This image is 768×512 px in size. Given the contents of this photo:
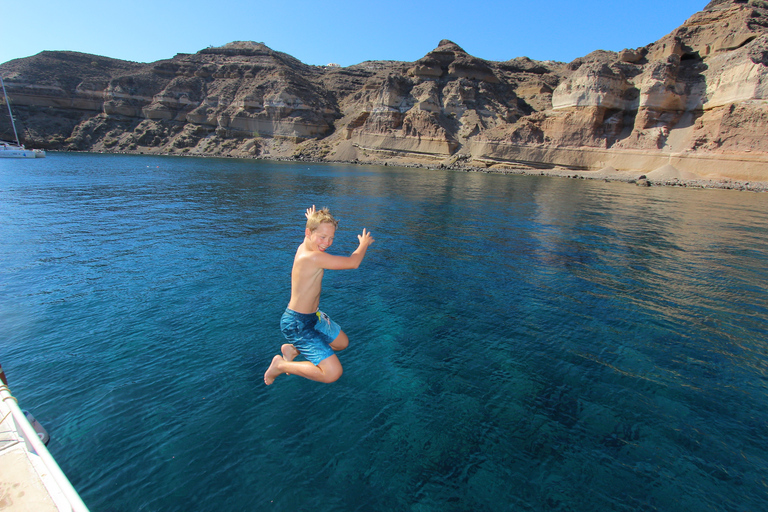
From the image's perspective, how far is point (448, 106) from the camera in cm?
7400

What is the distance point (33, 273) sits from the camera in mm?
8727

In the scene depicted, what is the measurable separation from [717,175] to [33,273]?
60704 mm

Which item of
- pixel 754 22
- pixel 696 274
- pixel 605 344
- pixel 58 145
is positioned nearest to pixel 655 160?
pixel 754 22

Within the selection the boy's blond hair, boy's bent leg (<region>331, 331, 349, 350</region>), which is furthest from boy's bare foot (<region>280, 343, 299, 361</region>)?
the boy's blond hair

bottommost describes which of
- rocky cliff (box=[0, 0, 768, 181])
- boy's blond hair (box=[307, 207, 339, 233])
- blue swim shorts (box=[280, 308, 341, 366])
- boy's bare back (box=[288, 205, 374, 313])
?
blue swim shorts (box=[280, 308, 341, 366])

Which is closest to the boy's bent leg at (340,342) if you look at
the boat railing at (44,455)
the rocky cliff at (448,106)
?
the boat railing at (44,455)

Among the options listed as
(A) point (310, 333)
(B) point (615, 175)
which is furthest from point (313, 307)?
(B) point (615, 175)

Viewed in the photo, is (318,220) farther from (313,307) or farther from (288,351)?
(288,351)

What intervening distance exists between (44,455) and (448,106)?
8014cm

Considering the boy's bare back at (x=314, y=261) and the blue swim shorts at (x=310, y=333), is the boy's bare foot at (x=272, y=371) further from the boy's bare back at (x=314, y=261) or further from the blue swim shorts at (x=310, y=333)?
the boy's bare back at (x=314, y=261)

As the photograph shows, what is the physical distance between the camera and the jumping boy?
4266 mm

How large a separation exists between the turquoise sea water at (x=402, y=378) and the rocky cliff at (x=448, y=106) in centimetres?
4926

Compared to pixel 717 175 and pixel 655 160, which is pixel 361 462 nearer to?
pixel 717 175

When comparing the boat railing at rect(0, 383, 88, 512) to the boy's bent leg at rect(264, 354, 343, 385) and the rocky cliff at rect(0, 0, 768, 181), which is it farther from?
the rocky cliff at rect(0, 0, 768, 181)
